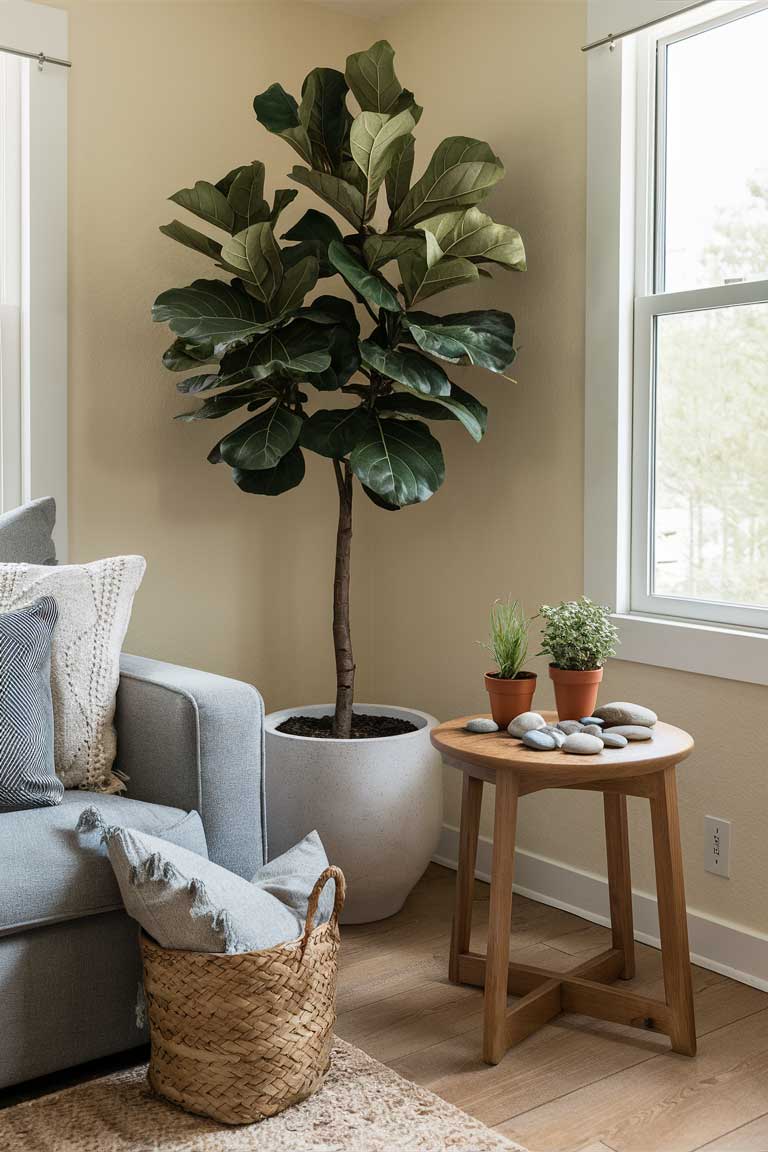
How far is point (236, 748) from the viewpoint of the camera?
2098 mm

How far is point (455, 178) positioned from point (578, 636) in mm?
1135

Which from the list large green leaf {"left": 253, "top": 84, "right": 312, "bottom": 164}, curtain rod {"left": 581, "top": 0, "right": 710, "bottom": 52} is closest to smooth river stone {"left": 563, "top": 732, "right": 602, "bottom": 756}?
large green leaf {"left": 253, "top": 84, "right": 312, "bottom": 164}

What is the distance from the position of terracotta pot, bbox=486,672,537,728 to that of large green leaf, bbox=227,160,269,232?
128 centimetres

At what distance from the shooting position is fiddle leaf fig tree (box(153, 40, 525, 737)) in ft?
8.00

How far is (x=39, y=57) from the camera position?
272 cm

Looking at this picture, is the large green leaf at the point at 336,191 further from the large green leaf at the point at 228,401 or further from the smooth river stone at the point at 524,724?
the smooth river stone at the point at 524,724

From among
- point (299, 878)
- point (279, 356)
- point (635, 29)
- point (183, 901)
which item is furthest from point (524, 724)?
point (635, 29)

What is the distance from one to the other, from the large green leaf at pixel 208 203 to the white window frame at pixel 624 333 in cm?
89

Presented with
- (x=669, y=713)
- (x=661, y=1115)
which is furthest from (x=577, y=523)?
(x=661, y=1115)

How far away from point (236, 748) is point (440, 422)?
1.38 m

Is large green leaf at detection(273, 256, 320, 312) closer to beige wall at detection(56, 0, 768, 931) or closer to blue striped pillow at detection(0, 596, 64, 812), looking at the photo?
beige wall at detection(56, 0, 768, 931)

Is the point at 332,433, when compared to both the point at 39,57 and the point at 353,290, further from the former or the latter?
the point at 39,57

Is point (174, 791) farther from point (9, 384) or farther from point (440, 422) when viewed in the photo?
point (440, 422)

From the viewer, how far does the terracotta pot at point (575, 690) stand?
2.16 metres
